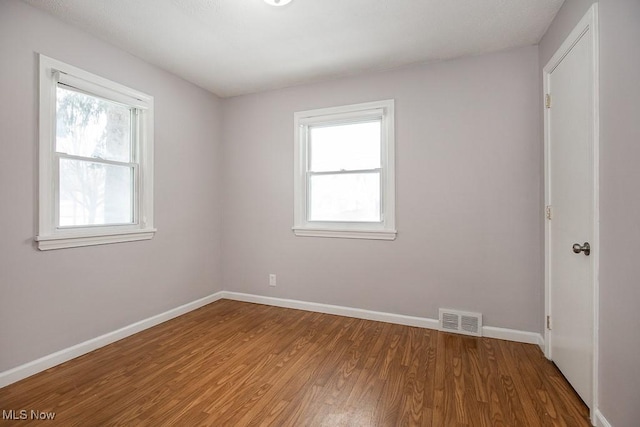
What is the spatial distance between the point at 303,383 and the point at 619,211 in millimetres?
2066

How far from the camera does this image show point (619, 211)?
4.75 ft

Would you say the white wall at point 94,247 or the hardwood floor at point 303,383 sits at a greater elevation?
the white wall at point 94,247

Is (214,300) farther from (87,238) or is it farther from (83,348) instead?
(87,238)

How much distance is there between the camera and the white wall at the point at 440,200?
2662 millimetres

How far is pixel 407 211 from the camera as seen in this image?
306cm

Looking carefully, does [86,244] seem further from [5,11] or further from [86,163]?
[5,11]

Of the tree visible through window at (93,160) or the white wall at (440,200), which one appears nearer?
the tree visible through window at (93,160)

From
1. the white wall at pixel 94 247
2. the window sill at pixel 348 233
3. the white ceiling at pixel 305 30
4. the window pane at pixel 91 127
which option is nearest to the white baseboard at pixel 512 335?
the window sill at pixel 348 233

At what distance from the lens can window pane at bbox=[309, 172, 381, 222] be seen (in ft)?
10.7

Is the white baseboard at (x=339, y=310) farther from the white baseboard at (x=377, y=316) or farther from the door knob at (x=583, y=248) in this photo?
the door knob at (x=583, y=248)

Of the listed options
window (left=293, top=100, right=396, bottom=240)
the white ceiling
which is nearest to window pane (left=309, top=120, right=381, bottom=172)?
window (left=293, top=100, right=396, bottom=240)

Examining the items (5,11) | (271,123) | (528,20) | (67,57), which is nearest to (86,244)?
(67,57)

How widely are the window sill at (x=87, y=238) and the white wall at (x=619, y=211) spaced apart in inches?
139

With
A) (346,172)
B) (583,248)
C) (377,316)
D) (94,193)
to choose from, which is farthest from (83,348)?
(583,248)
